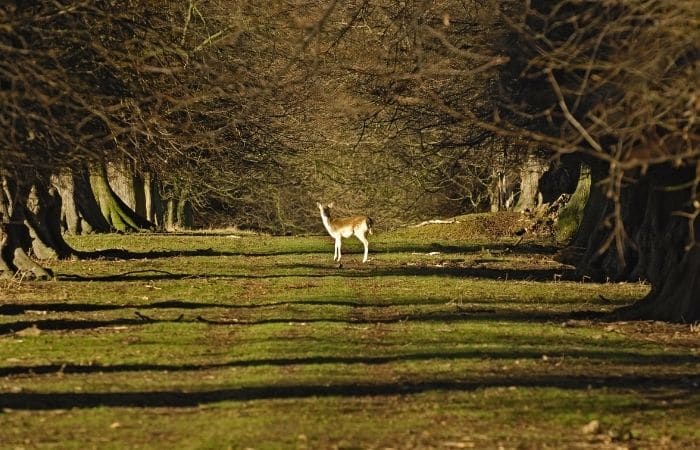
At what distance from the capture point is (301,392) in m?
12.8

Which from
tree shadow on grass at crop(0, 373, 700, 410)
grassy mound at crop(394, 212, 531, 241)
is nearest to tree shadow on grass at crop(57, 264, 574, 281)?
grassy mound at crop(394, 212, 531, 241)

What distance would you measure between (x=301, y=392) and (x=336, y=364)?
1989mm

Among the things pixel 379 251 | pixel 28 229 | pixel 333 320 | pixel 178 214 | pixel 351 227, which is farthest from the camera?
pixel 178 214

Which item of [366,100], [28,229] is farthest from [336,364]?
[28,229]

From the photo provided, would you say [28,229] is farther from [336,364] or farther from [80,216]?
[336,364]

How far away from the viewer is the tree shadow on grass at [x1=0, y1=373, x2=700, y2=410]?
1221 cm

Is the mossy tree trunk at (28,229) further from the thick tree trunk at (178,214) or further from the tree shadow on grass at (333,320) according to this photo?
the thick tree trunk at (178,214)

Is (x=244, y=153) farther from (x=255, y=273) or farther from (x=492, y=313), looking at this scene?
(x=492, y=313)

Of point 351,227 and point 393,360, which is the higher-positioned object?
point 351,227

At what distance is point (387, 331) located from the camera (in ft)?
60.5

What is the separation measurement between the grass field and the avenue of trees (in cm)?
150

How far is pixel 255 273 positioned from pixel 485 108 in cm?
804

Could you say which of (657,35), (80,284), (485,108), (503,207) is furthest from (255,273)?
(503,207)

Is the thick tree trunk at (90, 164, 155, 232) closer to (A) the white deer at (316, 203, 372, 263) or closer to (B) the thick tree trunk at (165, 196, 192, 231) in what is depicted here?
(B) the thick tree trunk at (165, 196, 192, 231)
